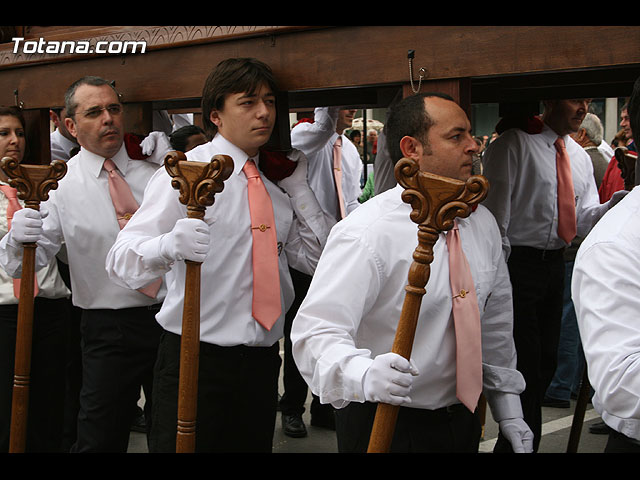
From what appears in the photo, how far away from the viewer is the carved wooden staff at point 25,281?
10.4 ft

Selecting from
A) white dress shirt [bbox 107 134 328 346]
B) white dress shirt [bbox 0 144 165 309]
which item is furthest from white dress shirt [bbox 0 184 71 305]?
white dress shirt [bbox 107 134 328 346]

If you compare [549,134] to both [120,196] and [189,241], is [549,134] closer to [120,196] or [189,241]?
[120,196]

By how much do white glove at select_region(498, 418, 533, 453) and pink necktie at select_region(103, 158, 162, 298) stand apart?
166 centimetres

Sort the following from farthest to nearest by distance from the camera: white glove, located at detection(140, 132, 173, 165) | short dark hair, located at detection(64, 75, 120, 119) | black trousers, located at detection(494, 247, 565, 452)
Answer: black trousers, located at detection(494, 247, 565, 452)
white glove, located at detection(140, 132, 173, 165)
short dark hair, located at detection(64, 75, 120, 119)

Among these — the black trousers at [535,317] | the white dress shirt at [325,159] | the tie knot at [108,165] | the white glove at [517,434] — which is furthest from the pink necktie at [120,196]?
the black trousers at [535,317]

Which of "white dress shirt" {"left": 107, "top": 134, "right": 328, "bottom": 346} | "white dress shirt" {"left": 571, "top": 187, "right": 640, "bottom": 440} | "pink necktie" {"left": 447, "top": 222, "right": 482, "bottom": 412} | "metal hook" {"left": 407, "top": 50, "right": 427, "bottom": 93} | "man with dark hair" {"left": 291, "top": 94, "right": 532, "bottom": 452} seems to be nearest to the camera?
"white dress shirt" {"left": 571, "top": 187, "right": 640, "bottom": 440}

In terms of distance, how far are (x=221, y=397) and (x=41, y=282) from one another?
55.1 inches

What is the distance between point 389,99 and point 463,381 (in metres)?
1.48

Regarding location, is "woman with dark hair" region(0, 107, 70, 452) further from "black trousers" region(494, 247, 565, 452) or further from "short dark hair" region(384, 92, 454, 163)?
"black trousers" region(494, 247, 565, 452)

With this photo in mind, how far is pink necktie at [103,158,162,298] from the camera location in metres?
3.41

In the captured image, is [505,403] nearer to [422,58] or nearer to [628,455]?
[628,455]

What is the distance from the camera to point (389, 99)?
323cm

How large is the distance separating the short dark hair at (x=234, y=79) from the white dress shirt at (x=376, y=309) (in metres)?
0.84

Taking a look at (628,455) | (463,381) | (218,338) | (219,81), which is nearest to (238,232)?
(218,338)
